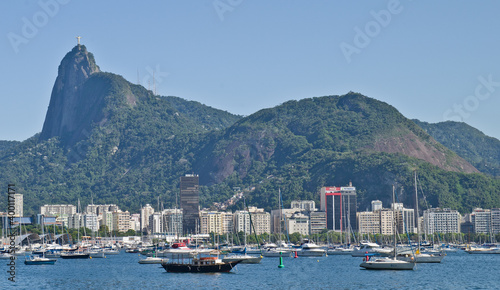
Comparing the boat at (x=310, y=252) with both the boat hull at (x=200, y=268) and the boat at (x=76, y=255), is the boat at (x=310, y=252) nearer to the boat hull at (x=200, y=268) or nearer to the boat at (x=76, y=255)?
the boat at (x=76, y=255)

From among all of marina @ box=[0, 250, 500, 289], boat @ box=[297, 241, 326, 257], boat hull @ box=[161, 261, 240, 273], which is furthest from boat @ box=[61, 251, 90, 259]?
boat hull @ box=[161, 261, 240, 273]

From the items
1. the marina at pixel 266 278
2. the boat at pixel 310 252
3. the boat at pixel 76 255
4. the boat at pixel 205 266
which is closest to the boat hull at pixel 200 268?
the boat at pixel 205 266

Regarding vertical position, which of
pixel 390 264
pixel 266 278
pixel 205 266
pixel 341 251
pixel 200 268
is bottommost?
pixel 341 251

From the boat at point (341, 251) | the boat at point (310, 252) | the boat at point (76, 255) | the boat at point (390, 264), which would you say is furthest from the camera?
the boat at point (341, 251)

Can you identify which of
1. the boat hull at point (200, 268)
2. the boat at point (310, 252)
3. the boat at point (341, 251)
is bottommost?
the boat at point (341, 251)

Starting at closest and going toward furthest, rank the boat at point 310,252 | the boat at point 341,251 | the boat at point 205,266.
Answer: the boat at point 205,266 < the boat at point 310,252 < the boat at point 341,251

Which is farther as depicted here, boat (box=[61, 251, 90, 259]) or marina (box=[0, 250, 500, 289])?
boat (box=[61, 251, 90, 259])

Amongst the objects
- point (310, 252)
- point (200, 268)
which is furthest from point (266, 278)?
point (310, 252)

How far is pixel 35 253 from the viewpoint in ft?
590

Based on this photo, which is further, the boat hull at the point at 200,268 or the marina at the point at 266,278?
the boat hull at the point at 200,268

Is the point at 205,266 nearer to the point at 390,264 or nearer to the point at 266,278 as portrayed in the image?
the point at 266,278

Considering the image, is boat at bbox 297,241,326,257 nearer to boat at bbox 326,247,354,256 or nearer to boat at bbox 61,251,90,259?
boat at bbox 326,247,354,256

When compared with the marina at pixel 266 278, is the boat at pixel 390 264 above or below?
above

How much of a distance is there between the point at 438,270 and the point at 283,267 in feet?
75.6
